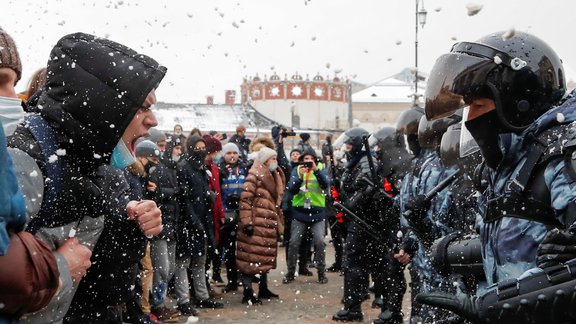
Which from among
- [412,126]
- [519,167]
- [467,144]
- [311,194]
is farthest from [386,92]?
[519,167]

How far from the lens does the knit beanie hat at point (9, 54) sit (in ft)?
8.29

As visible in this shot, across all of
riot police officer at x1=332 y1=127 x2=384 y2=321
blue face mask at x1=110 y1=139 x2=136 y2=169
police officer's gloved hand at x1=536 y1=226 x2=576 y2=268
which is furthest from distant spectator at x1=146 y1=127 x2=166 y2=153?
police officer's gloved hand at x1=536 y1=226 x2=576 y2=268

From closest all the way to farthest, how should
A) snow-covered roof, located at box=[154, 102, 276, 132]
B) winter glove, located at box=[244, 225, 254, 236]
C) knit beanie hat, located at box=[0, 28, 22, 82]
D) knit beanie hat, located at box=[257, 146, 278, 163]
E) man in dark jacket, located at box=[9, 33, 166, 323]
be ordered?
man in dark jacket, located at box=[9, 33, 166, 323], knit beanie hat, located at box=[0, 28, 22, 82], winter glove, located at box=[244, 225, 254, 236], knit beanie hat, located at box=[257, 146, 278, 163], snow-covered roof, located at box=[154, 102, 276, 132]

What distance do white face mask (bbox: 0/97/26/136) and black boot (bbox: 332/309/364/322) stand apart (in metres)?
5.96

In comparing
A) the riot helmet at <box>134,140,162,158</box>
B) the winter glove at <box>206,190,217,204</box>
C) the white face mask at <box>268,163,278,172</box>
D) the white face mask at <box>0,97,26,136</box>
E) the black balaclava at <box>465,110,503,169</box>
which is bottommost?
the winter glove at <box>206,190,217,204</box>

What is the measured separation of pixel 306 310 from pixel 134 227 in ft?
18.6

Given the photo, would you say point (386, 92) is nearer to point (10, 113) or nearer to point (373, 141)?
point (373, 141)

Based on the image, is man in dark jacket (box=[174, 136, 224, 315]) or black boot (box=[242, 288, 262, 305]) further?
black boot (box=[242, 288, 262, 305])

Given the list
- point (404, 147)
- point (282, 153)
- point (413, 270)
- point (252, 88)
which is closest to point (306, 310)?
point (404, 147)

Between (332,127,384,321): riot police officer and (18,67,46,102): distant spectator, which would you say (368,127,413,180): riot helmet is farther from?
(18,67,46,102): distant spectator

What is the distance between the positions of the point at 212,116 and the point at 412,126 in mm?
43307

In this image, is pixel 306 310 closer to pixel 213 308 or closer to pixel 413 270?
pixel 213 308

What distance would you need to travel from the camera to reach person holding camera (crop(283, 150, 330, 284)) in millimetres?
10203

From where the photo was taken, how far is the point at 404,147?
28.6 ft
